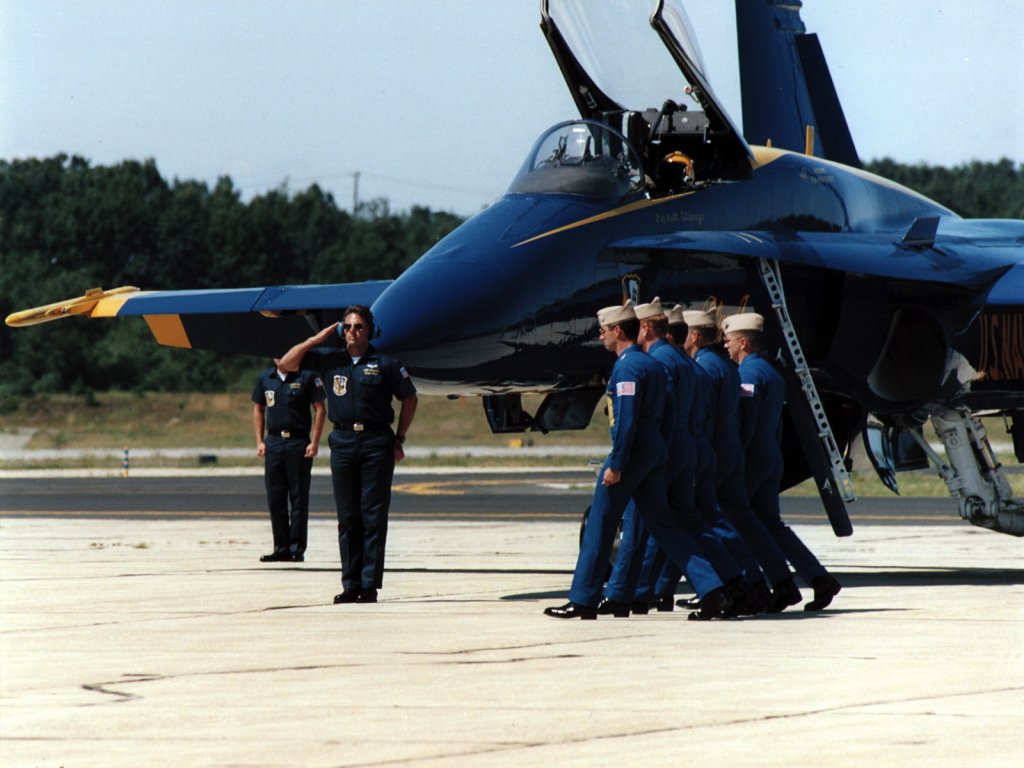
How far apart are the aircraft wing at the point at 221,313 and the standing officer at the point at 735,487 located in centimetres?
588

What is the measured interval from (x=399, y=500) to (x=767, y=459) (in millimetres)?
18240

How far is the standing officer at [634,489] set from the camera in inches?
403

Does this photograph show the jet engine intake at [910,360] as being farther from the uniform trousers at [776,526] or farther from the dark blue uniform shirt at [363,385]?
the dark blue uniform shirt at [363,385]

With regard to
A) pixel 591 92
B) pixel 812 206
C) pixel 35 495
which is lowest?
pixel 35 495

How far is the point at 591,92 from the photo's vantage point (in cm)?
1354

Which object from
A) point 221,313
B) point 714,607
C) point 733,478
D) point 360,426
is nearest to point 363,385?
point 360,426

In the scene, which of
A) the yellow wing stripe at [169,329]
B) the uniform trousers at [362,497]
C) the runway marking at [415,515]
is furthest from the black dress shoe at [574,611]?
the runway marking at [415,515]

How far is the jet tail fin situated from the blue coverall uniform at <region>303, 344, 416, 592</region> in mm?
9271

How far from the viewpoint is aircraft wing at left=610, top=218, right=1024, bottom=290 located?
1231 centimetres

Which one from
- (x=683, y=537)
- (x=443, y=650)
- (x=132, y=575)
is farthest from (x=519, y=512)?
(x=443, y=650)

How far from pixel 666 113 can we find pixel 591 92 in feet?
2.28

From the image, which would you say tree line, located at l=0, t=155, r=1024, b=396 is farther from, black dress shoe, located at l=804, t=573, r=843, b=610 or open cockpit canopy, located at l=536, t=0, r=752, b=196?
black dress shoe, located at l=804, t=573, r=843, b=610

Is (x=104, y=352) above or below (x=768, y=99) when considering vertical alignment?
below

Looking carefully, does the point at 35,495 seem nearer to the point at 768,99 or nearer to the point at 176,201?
the point at 768,99
